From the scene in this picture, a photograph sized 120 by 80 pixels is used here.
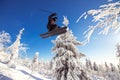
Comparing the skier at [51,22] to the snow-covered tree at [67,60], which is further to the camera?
the snow-covered tree at [67,60]

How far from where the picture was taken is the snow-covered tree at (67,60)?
1620 cm

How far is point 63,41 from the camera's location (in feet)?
58.9

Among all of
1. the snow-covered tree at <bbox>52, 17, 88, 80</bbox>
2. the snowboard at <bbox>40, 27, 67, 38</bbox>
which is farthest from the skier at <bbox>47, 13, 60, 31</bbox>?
the snow-covered tree at <bbox>52, 17, 88, 80</bbox>

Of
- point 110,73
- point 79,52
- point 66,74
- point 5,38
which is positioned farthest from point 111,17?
point 110,73

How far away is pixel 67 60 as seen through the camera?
16.9m

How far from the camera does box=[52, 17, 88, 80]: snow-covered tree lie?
1620 centimetres

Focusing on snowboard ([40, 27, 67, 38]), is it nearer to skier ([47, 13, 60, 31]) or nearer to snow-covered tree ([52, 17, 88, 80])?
skier ([47, 13, 60, 31])

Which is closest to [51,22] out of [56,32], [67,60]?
[56,32]

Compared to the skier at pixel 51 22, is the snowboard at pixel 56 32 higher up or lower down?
lower down

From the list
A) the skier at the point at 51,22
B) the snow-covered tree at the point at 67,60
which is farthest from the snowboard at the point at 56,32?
the snow-covered tree at the point at 67,60

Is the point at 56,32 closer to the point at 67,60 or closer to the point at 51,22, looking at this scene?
the point at 51,22

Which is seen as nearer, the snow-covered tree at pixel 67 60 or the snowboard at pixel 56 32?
the snowboard at pixel 56 32

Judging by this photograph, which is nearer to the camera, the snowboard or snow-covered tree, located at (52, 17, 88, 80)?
the snowboard

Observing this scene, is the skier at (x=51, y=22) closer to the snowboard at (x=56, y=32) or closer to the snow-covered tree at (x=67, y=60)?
the snowboard at (x=56, y=32)
